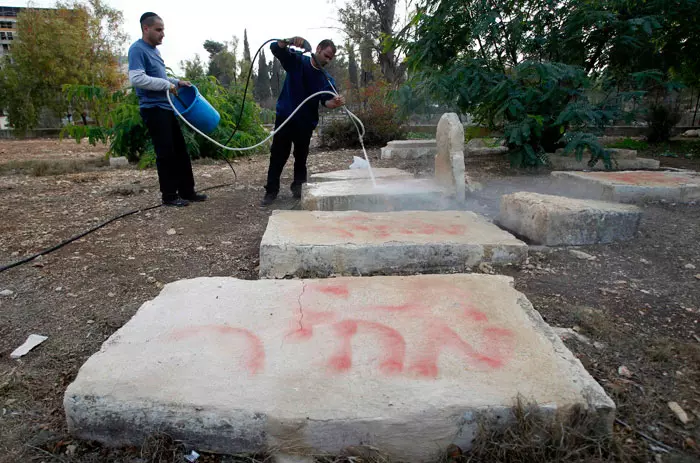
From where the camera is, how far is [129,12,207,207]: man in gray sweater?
362 cm

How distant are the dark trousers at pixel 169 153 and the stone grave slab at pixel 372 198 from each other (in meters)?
1.14

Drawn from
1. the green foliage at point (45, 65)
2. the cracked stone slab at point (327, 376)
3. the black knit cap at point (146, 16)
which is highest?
the green foliage at point (45, 65)

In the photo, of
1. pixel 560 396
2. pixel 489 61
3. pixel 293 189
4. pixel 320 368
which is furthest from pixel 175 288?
pixel 489 61

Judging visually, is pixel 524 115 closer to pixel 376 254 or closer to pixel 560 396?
pixel 376 254

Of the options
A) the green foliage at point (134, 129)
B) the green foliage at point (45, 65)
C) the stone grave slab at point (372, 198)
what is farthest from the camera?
the green foliage at point (45, 65)

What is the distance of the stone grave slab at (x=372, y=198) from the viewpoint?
3.57 meters

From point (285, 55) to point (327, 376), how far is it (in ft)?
10.2

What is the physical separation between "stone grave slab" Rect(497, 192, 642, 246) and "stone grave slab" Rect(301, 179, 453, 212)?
793 millimetres

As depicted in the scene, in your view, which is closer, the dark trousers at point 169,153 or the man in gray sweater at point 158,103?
the man in gray sweater at point 158,103

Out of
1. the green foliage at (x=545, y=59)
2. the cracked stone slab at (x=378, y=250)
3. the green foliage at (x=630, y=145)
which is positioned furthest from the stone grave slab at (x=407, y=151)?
the cracked stone slab at (x=378, y=250)

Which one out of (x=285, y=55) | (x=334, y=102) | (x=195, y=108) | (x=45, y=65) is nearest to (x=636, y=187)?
(x=334, y=102)

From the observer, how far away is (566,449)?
3.99ft

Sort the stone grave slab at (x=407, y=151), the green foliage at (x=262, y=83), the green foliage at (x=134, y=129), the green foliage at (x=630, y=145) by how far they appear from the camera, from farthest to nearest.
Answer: the green foliage at (x=262, y=83) < the green foliage at (x=630, y=145) < the stone grave slab at (x=407, y=151) < the green foliage at (x=134, y=129)

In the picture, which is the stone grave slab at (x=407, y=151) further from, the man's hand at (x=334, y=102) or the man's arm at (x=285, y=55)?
the man's arm at (x=285, y=55)
